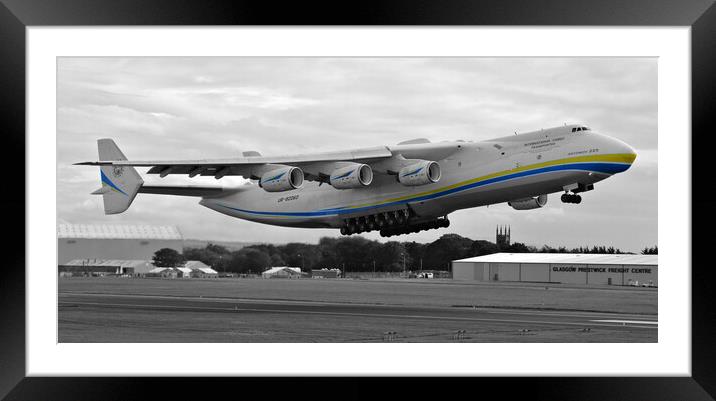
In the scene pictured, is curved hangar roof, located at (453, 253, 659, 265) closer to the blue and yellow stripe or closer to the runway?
the blue and yellow stripe

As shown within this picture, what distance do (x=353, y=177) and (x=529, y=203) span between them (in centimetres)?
546

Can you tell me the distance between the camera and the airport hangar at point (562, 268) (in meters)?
30.7

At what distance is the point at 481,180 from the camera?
21125 millimetres

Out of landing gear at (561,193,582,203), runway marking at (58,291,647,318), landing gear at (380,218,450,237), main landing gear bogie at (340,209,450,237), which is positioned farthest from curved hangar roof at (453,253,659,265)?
landing gear at (561,193,582,203)

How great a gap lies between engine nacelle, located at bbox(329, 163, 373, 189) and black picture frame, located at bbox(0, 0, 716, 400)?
10439mm

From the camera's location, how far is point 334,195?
955 inches

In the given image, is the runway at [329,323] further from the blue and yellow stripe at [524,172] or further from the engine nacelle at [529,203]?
the engine nacelle at [529,203]

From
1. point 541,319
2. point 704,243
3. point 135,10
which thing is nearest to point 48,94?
point 135,10

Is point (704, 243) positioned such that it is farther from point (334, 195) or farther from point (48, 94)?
point (334, 195)

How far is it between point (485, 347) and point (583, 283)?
73.9ft

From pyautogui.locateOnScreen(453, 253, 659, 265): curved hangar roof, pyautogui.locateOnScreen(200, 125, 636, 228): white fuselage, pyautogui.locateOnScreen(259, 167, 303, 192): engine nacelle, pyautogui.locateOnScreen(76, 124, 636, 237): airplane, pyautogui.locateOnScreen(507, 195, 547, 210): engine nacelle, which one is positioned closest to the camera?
pyautogui.locateOnScreen(200, 125, 636, 228): white fuselage

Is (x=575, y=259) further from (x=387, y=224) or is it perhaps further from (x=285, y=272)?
(x=387, y=224)

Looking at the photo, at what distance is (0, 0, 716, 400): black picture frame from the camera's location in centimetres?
1016

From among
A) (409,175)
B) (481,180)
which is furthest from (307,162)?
(481,180)
